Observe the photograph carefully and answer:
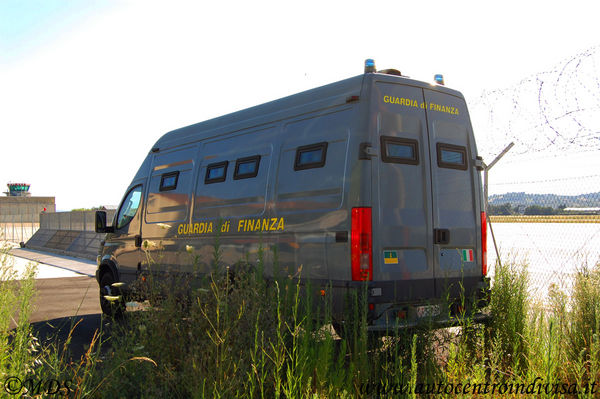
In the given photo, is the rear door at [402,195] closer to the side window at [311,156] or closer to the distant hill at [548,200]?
the side window at [311,156]

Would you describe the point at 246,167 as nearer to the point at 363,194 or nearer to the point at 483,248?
the point at 363,194

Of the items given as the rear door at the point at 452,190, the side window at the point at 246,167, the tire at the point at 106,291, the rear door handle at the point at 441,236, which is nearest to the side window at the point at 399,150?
the rear door at the point at 452,190

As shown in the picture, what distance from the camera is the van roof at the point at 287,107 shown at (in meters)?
5.46

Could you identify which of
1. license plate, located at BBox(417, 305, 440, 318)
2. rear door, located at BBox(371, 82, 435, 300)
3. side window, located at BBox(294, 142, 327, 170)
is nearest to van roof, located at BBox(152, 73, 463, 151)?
rear door, located at BBox(371, 82, 435, 300)

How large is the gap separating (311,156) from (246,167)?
4.01ft

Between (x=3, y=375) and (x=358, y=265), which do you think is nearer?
(x=3, y=375)

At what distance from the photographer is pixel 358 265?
4.98m

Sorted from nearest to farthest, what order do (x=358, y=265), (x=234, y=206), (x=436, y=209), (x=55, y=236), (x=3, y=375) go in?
(x=3, y=375)
(x=358, y=265)
(x=436, y=209)
(x=234, y=206)
(x=55, y=236)

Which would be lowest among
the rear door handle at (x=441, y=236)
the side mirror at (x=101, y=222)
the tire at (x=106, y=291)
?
the tire at (x=106, y=291)

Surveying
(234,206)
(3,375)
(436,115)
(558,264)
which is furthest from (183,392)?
(558,264)

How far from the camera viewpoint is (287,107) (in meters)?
6.19

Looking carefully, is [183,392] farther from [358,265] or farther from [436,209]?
[436,209]

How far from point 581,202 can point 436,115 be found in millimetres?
3691

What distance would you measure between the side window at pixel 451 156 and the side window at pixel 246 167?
2158mm
